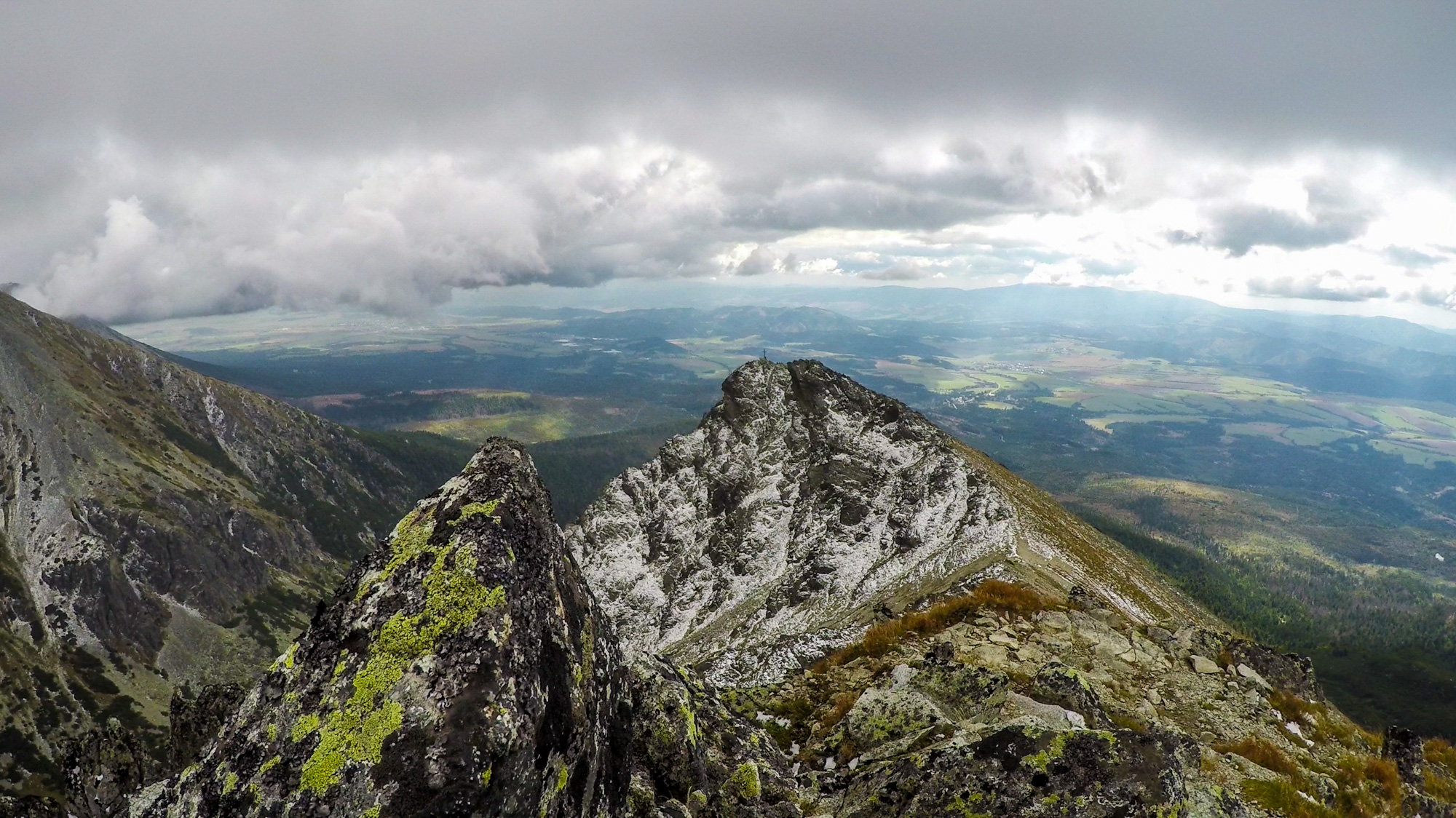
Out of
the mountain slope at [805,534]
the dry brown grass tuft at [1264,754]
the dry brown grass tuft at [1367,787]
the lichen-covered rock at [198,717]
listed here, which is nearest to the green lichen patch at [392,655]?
the dry brown grass tuft at [1367,787]

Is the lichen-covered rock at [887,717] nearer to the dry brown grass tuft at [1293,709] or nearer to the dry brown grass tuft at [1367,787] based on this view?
the dry brown grass tuft at [1367,787]

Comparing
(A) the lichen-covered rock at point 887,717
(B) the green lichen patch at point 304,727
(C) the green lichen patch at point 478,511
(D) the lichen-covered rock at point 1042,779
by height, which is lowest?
(A) the lichen-covered rock at point 887,717

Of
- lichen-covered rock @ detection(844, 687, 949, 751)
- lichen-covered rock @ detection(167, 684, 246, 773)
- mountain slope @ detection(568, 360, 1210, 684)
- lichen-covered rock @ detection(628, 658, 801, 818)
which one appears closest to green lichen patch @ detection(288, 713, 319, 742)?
lichen-covered rock @ detection(628, 658, 801, 818)

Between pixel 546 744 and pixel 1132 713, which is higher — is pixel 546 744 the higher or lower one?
the higher one

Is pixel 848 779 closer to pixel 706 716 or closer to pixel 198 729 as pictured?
pixel 706 716

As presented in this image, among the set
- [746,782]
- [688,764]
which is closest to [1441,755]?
[746,782]

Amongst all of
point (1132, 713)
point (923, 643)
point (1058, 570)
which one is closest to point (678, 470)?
point (1058, 570)
